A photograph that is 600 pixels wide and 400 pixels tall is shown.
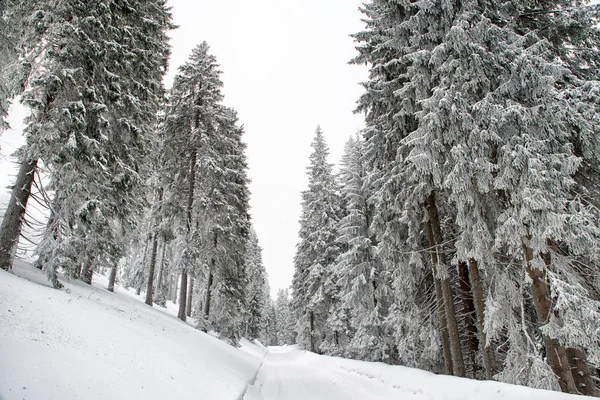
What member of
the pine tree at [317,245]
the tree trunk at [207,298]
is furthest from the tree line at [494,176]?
the pine tree at [317,245]

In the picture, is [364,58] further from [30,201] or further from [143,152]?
[30,201]

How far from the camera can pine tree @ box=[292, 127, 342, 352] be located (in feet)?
84.5

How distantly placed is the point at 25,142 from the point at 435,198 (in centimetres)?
1300

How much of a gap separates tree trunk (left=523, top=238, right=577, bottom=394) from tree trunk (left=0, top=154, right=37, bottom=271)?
43.8 feet

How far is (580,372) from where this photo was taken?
21.9ft

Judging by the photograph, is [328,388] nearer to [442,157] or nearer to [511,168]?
[442,157]

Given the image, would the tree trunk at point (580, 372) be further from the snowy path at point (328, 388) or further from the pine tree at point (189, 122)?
the pine tree at point (189, 122)

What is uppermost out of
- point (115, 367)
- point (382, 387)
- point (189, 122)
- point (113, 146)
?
point (189, 122)

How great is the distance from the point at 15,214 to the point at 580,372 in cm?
1461

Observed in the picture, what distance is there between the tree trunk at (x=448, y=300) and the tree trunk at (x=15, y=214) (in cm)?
1233

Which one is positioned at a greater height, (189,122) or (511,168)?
(189,122)

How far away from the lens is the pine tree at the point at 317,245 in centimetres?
2574

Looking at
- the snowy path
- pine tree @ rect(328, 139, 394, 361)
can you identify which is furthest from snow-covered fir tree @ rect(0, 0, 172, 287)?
pine tree @ rect(328, 139, 394, 361)

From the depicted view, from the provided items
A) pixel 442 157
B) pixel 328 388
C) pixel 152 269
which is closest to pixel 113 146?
pixel 152 269
